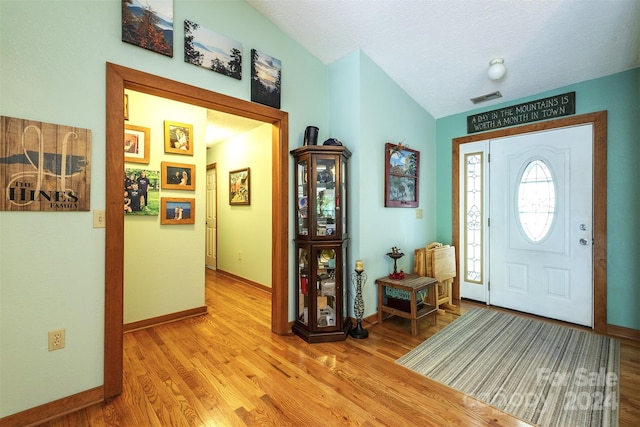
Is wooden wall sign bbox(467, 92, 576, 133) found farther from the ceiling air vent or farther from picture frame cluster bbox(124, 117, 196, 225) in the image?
picture frame cluster bbox(124, 117, 196, 225)

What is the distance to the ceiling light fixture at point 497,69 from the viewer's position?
110 inches

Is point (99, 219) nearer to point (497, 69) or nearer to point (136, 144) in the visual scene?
point (136, 144)

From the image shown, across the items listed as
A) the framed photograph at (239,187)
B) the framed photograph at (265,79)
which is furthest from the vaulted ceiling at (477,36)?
the framed photograph at (239,187)

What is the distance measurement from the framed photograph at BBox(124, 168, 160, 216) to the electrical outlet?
142 centimetres

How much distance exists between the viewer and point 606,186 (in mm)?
2811

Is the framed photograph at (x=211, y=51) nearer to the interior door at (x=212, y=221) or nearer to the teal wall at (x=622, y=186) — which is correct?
the teal wall at (x=622, y=186)

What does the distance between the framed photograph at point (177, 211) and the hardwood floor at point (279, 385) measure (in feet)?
3.67

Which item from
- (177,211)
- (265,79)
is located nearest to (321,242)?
(265,79)

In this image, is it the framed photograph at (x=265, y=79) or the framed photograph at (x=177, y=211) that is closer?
the framed photograph at (x=265, y=79)

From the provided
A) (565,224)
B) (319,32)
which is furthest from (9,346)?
(565,224)

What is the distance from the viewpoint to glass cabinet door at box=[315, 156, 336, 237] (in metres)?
2.68

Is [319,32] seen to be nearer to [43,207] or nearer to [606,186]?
[43,207]

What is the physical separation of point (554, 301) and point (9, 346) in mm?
4522

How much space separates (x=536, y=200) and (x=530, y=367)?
1.87 m
